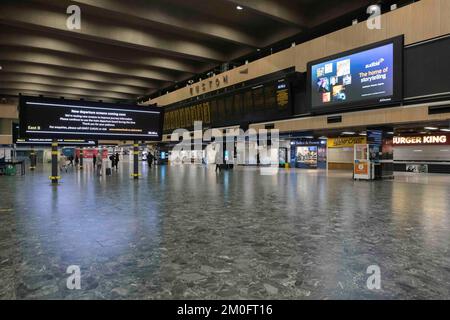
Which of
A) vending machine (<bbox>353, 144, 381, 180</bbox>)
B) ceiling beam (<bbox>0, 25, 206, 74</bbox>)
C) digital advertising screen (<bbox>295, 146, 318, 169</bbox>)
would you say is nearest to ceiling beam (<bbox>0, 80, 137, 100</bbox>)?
ceiling beam (<bbox>0, 25, 206, 74</bbox>)

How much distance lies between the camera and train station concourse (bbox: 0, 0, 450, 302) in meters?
2.89

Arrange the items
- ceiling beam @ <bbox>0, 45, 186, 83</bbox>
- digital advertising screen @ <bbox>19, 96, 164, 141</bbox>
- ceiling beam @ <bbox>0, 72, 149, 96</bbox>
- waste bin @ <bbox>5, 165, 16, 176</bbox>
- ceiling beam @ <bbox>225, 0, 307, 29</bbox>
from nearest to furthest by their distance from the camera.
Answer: digital advertising screen @ <bbox>19, 96, 164, 141</bbox> → ceiling beam @ <bbox>225, 0, 307, 29</bbox> → waste bin @ <bbox>5, 165, 16, 176</bbox> → ceiling beam @ <bbox>0, 45, 186, 83</bbox> → ceiling beam @ <bbox>0, 72, 149, 96</bbox>

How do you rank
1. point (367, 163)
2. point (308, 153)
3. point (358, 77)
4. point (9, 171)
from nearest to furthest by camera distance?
→ point (358, 77), point (367, 163), point (9, 171), point (308, 153)

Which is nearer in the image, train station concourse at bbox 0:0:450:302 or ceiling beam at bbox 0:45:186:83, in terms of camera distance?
train station concourse at bbox 0:0:450:302

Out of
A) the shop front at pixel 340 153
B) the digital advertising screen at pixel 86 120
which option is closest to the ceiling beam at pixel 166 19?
the digital advertising screen at pixel 86 120

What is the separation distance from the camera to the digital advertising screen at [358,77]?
436 inches

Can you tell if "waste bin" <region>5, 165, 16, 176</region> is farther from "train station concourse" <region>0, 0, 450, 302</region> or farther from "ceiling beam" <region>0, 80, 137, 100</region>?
"ceiling beam" <region>0, 80, 137, 100</region>

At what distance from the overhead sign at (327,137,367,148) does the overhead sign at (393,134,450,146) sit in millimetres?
2906

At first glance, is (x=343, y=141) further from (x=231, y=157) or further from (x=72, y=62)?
(x=72, y=62)

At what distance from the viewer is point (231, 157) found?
26.4 metres

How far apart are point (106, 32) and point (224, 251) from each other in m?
16.0

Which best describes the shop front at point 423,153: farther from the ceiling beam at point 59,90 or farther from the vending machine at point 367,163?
the ceiling beam at point 59,90

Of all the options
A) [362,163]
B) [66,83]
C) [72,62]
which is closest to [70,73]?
[72,62]

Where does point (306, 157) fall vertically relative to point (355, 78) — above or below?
below
